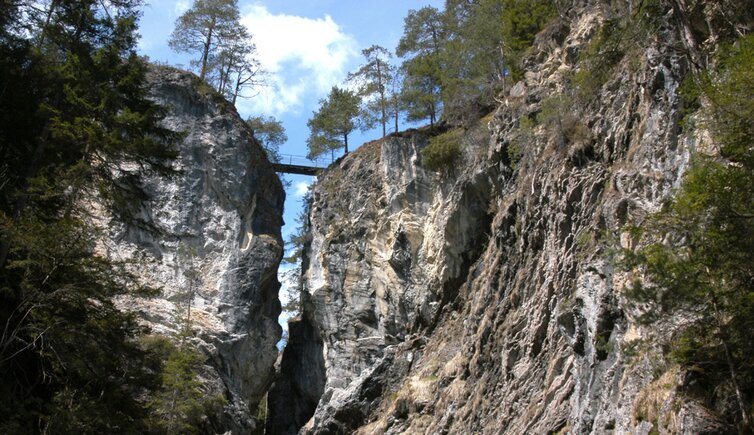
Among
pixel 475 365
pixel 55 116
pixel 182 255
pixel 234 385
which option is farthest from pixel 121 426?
pixel 182 255

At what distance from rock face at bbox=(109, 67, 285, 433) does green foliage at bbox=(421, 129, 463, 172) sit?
9603mm

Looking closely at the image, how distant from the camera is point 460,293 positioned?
2577 centimetres

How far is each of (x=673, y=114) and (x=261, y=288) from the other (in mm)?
23208

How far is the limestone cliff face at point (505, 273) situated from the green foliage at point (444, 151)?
42 centimetres

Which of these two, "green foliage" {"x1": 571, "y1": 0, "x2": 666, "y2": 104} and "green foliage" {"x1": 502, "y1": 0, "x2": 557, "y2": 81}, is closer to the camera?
"green foliage" {"x1": 571, "y1": 0, "x2": 666, "y2": 104}

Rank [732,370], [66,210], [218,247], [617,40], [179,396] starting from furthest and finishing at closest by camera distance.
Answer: [218,247]
[179,396]
[617,40]
[66,210]
[732,370]

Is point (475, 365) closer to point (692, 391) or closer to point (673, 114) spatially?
point (673, 114)

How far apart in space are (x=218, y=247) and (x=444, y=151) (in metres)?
11.8

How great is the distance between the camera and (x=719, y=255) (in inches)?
350

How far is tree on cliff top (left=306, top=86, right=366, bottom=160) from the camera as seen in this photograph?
3844cm

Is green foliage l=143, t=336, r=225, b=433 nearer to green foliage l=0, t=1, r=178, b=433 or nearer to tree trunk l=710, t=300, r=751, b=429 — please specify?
green foliage l=0, t=1, r=178, b=433

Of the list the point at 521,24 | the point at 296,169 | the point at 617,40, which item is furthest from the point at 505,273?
the point at 296,169

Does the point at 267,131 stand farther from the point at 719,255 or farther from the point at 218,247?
the point at 719,255

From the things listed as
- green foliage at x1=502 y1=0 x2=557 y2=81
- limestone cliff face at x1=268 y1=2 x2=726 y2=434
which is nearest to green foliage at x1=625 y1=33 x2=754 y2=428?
limestone cliff face at x1=268 y1=2 x2=726 y2=434
